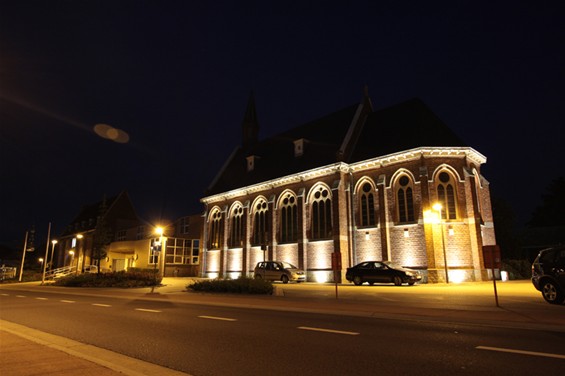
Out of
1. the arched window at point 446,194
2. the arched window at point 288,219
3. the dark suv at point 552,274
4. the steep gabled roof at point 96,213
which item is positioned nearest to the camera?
the dark suv at point 552,274

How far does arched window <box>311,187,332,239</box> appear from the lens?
3125 centimetres

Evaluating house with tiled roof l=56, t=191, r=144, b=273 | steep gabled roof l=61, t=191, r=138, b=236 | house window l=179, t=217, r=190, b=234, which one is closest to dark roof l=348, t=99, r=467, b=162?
house window l=179, t=217, r=190, b=234

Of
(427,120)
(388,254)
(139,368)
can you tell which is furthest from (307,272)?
(139,368)

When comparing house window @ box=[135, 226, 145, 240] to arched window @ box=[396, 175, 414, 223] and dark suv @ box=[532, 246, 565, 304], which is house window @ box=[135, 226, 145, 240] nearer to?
arched window @ box=[396, 175, 414, 223]

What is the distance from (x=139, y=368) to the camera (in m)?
5.37

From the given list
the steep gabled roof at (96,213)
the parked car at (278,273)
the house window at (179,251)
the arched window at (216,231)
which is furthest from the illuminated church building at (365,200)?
the steep gabled roof at (96,213)

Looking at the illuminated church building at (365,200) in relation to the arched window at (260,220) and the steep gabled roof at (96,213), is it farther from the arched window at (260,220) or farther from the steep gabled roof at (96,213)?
the steep gabled roof at (96,213)

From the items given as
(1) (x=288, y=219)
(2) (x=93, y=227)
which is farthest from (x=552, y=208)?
(2) (x=93, y=227)

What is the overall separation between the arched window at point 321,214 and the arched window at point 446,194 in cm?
864

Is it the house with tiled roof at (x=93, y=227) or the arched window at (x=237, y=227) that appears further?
the house with tiled roof at (x=93, y=227)

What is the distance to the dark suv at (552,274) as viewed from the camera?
1274 centimetres

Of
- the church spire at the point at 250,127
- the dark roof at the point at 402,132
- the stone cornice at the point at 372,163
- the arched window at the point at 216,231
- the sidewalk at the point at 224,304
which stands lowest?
the sidewalk at the point at 224,304

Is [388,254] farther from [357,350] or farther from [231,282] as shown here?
[357,350]

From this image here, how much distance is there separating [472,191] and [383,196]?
6.13 metres
